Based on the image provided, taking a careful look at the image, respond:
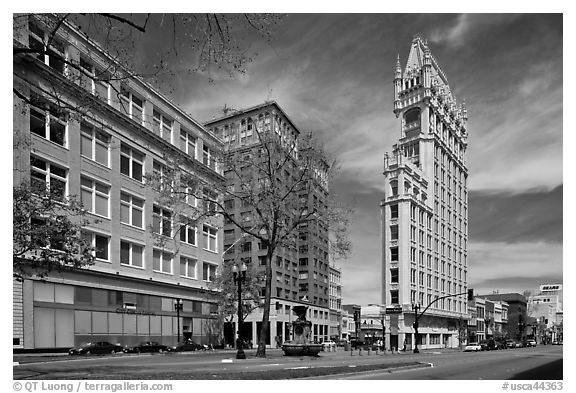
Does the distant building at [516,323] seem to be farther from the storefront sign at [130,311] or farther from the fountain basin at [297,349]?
the storefront sign at [130,311]

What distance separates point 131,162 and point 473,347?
52.0ft

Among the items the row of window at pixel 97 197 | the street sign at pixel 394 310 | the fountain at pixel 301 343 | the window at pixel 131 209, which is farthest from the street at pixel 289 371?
the window at pixel 131 209

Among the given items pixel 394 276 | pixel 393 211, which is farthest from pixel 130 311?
pixel 393 211

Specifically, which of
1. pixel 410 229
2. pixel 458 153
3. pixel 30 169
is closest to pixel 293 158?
pixel 410 229

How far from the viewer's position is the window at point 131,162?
62.5 ft

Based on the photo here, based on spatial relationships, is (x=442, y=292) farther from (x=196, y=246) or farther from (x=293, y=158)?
(x=196, y=246)

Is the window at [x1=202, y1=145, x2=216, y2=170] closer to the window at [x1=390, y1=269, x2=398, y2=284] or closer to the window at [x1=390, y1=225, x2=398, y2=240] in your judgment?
the window at [x1=390, y1=225, x2=398, y2=240]

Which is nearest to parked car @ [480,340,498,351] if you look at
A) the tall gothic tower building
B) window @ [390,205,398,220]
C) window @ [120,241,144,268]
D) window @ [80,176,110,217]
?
the tall gothic tower building

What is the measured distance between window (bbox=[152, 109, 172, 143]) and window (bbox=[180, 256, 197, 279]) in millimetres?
8441

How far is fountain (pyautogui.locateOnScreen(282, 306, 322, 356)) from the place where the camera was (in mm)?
20109

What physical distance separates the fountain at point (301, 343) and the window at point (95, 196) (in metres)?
7.29

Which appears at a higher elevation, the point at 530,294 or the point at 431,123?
the point at 431,123

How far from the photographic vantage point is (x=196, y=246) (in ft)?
83.3

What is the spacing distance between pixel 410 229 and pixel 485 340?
962cm
